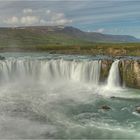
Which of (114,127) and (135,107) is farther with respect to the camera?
(135,107)

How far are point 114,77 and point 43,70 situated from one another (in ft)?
45.3

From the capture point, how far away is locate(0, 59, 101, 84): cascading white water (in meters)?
56.4

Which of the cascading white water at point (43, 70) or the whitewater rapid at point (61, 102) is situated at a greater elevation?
the cascading white water at point (43, 70)

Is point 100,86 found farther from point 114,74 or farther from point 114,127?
point 114,127

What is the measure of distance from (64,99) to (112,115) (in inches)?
394

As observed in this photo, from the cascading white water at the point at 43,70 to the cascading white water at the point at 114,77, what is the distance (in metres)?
3.87

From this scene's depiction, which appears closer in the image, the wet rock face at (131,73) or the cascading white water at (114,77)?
the wet rock face at (131,73)

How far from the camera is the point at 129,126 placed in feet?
104

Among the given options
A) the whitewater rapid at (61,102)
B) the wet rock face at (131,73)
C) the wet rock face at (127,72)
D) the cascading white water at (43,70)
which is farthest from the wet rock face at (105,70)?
the wet rock face at (131,73)

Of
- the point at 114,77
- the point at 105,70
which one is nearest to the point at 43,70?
the point at 105,70

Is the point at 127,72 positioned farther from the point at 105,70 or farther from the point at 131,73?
the point at 105,70

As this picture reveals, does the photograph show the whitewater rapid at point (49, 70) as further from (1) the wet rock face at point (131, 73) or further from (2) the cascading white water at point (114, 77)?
(1) the wet rock face at point (131, 73)

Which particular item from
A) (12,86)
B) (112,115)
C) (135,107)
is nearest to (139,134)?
(112,115)

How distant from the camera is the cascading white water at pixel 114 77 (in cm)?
5306
